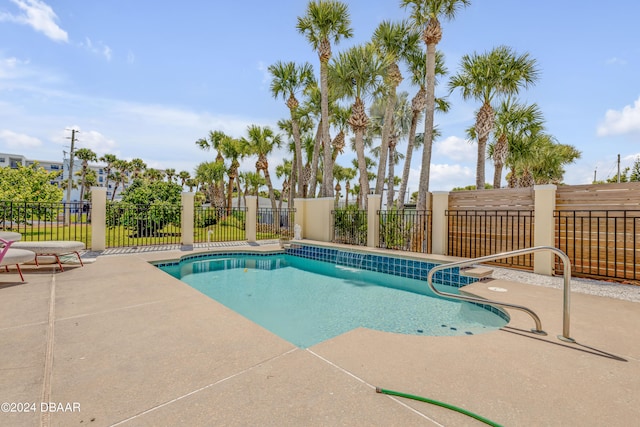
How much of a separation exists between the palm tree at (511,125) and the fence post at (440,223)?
7652 mm

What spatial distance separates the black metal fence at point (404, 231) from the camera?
9.16 meters

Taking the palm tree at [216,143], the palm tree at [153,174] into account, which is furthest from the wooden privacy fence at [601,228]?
the palm tree at [153,174]

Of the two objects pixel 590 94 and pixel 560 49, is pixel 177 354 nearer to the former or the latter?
pixel 560 49

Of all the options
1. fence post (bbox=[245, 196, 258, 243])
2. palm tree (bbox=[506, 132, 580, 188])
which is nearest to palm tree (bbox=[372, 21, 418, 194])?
fence post (bbox=[245, 196, 258, 243])

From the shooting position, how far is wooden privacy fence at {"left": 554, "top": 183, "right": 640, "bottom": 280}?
5688 mm

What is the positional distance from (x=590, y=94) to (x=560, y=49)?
3.54 m

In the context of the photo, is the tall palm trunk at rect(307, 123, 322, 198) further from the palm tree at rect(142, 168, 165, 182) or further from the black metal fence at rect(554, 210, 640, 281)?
the palm tree at rect(142, 168, 165, 182)

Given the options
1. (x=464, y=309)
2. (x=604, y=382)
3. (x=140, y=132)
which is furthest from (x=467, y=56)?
(x=140, y=132)

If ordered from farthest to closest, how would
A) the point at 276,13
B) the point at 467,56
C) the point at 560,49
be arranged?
the point at 467,56
the point at 276,13
the point at 560,49

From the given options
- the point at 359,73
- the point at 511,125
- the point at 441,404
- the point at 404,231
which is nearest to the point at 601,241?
the point at 404,231

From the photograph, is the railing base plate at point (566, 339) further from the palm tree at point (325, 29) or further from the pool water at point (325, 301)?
the palm tree at point (325, 29)

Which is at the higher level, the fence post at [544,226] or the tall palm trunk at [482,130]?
the tall palm trunk at [482,130]

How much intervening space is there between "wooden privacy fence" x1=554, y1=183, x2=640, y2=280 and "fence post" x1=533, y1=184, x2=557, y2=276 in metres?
0.19

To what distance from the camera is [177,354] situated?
2.56 metres
